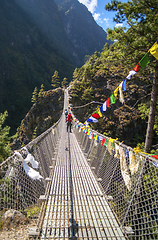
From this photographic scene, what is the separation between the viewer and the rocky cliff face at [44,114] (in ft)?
104

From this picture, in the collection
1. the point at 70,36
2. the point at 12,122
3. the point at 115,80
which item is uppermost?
the point at 70,36

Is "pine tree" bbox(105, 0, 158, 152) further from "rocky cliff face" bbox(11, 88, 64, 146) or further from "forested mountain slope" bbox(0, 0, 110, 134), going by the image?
"forested mountain slope" bbox(0, 0, 110, 134)

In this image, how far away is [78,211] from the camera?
2445 millimetres

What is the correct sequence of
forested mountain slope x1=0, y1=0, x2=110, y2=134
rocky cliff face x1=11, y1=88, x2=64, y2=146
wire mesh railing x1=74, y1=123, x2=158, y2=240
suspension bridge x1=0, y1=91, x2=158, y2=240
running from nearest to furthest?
wire mesh railing x1=74, y1=123, x2=158, y2=240
suspension bridge x1=0, y1=91, x2=158, y2=240
rocky cliff face x1=11, y1=88, x2=64, y2=146
forested mountain slope x1=0, y1=0, x2=110, y2=134

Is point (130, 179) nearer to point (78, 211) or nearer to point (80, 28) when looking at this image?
point (78, 211)

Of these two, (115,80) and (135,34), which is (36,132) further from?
(135,34)

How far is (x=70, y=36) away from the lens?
5969 inches

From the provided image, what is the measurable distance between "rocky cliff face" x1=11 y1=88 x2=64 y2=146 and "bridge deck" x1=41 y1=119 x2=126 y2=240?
28.2m

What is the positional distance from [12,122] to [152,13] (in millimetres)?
68407

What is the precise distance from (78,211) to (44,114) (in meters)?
31.9

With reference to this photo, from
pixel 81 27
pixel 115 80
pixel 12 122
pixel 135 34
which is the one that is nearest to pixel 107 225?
pixel 135 34

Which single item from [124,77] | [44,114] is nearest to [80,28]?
[44,114]

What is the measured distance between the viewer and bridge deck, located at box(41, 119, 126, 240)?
2.06 metres

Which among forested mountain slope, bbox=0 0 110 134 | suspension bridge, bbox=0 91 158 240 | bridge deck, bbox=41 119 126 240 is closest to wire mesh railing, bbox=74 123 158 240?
suspension bridge, bbox=0 91 158 240
